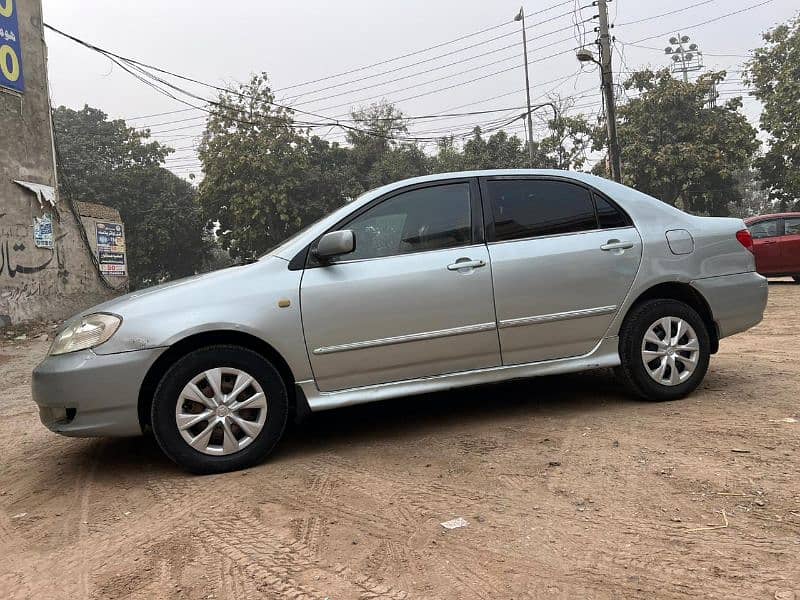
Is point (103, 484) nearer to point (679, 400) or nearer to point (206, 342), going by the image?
point (206, 342)

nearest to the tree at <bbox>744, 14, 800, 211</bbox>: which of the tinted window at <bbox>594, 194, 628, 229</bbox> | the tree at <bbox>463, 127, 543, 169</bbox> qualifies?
the tree at <bbox>463, 127, 543, 169</bbox>

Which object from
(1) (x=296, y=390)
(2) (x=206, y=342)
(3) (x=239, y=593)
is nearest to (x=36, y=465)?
(2) (x=206, y=342)

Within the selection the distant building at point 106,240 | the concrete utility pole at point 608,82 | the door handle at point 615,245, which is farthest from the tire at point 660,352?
the distant building at point 106,240

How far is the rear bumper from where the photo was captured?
14.3 ft

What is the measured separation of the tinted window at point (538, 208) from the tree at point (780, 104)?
27.0 meters

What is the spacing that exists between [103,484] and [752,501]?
10.8 feet

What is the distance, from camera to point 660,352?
425 cm

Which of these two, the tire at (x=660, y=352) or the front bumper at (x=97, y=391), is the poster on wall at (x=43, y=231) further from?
the tire at (x=660, y=352)

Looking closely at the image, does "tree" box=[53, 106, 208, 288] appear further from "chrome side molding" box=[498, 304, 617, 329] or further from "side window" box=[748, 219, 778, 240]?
"chrome side molding" box=[498, 304, 617, 329]

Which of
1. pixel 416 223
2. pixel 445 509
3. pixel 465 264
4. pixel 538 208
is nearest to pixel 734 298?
pixel 538 208

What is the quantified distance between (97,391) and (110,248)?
13.8 meters

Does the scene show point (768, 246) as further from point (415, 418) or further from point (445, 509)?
point (445, 509)

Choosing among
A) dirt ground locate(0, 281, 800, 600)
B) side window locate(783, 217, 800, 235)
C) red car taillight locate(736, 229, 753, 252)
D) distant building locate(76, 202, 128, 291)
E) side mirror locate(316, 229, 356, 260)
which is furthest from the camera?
distant building locate(76, 202, 128, 291)

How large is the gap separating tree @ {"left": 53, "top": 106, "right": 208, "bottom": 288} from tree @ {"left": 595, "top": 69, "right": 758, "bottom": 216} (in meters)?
24.4
